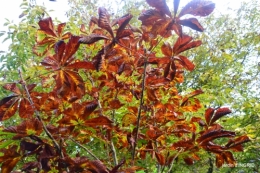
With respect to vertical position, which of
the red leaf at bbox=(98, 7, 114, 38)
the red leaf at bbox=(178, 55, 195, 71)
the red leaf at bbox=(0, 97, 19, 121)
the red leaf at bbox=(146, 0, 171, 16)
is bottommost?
the red leaf at bbox=(0, 97, 19, 121)

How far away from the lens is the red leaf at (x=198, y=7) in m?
0.98

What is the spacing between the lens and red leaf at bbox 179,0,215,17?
983 mm

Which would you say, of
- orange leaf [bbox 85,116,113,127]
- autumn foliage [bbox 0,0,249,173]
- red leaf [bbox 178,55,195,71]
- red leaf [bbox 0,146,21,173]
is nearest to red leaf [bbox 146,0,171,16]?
autumn foliage [bbox 0,0,249,173]

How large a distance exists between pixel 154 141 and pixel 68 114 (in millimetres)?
654

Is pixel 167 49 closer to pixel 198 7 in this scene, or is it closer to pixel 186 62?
pixel 186 62

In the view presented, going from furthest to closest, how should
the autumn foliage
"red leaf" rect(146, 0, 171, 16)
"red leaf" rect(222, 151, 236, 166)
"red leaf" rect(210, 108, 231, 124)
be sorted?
1. "red leaf" rect(222, 151, 236, 166)
2. "red leaf" rect(210, 108, 231, 124)
3. the autumn foliage
4. "red leaf" rect(146, 0, 171, 16)

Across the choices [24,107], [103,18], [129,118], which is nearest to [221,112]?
[129,118]

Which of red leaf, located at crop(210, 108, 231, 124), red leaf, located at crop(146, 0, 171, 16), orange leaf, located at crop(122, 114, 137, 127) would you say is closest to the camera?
red leaf, located at crop(146, 0, 171, 16)

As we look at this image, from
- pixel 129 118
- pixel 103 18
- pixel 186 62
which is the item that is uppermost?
pixel 103 18

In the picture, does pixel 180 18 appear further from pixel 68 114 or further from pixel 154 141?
pixel 154 141

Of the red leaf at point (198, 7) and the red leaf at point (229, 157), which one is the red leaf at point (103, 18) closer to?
the red leaf at point (198, 7)

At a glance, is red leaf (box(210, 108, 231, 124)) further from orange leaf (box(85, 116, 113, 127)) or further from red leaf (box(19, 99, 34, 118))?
red leaf (box(19, 99, 34, 118))

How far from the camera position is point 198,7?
0.99 meters

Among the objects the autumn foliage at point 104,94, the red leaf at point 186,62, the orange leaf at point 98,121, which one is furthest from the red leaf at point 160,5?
the orange leaf at point 98,121
